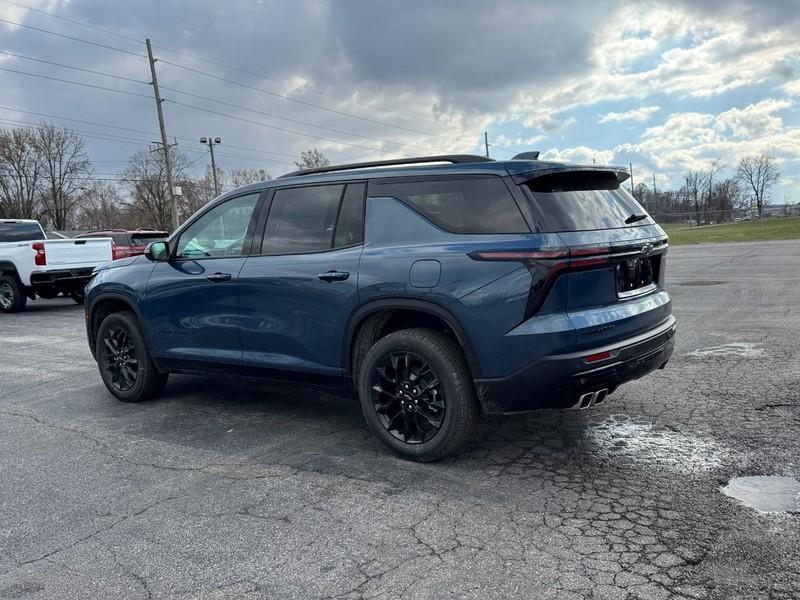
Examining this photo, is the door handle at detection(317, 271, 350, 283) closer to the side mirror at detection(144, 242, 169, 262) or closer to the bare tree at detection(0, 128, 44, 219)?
the side mirror at detection(144, 242, 169, 262)

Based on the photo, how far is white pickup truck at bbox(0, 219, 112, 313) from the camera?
13133mm

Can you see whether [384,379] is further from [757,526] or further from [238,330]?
[757,526]

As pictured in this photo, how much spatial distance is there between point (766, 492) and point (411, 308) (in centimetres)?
218

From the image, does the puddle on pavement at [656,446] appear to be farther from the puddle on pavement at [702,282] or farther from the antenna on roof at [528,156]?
the puddle on pavement at [702,282]

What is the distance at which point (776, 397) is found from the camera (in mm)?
4918

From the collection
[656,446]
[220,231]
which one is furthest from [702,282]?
[220,231]

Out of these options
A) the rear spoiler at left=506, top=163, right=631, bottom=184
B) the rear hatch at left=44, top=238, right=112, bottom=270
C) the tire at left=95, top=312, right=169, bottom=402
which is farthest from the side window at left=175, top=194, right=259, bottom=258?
the rear hatch at left=44, top=238, right=112, bottom=270

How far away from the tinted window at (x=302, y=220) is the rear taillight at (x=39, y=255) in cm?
1035

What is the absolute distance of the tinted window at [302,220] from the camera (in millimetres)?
4453

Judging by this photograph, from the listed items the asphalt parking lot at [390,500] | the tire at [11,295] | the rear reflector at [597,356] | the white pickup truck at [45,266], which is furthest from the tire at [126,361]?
the tire at [11,295]

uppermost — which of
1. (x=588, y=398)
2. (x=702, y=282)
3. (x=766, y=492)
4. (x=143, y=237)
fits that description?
(x=143, y=237)

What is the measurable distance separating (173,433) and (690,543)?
145 inches

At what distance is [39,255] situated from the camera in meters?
13.1

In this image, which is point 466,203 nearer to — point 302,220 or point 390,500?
point 302,220
